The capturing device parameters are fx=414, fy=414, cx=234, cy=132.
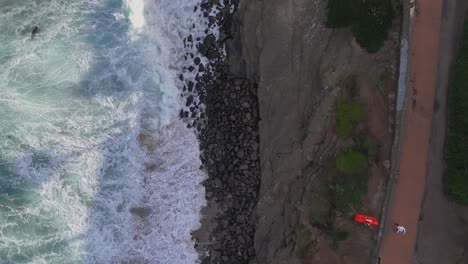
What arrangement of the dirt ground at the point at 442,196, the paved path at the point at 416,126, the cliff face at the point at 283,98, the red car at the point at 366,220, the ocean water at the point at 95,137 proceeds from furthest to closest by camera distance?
the ocean water at the point at 95,137 → the cliff face at the point at 283,98 → the red car at the point at 366,220 → the paved path at the point at 416,126 → the dirt ground at the point at 442,196

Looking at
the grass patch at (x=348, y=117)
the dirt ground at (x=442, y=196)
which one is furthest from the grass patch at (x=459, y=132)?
the grass patch at (x=348, y=117)

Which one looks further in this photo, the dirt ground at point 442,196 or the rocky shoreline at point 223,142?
the rocky shoreline at point 223,142

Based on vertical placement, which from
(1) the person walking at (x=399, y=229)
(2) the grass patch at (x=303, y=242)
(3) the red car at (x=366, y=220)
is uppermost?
(3) the red car at (x=366, y=220)

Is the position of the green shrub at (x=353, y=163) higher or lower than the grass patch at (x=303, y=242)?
higher

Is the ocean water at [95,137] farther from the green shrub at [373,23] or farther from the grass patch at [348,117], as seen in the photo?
the green shrub at [373,23]

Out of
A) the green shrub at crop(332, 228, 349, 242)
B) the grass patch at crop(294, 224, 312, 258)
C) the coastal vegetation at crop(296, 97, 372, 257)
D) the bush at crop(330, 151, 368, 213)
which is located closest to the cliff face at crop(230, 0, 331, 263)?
the grass patch at crop(294, 224, 312, 258)

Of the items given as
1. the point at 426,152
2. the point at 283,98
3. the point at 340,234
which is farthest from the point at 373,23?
the point at 340,234

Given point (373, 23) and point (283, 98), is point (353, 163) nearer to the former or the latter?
point (283, 98)
